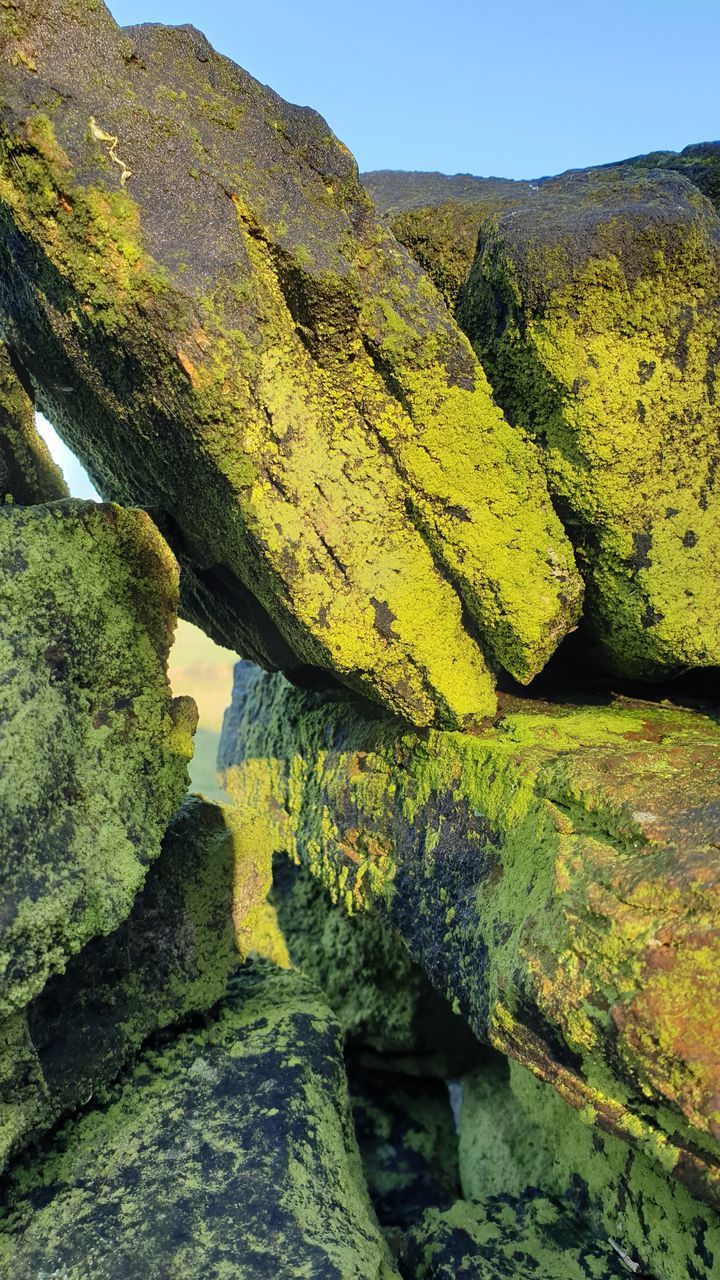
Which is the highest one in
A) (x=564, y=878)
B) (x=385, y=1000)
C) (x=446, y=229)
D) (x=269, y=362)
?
(x=446, y=229)

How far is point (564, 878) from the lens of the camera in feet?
6.80

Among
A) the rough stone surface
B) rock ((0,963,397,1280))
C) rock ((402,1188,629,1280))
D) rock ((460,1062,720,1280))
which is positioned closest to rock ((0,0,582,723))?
the rough stone surface

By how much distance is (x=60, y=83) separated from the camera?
79.9 inches

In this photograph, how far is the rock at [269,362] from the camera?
6.74 feet

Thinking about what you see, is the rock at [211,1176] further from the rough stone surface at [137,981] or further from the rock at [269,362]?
the rock at [269,362]

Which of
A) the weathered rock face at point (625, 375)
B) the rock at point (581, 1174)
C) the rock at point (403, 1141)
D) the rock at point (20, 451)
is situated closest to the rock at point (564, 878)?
the rock at point (581, 1174)

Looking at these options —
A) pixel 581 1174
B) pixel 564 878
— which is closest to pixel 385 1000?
pixel 581 1174

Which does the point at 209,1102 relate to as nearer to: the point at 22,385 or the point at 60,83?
the point at 22,385

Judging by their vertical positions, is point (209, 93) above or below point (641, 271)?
above

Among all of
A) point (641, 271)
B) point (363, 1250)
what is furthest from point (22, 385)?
point (363, 1250)

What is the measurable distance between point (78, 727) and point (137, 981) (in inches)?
37.3

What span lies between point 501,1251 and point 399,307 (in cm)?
290

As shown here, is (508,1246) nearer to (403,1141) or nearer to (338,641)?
(403,1141)

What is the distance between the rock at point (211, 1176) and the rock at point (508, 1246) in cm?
32
